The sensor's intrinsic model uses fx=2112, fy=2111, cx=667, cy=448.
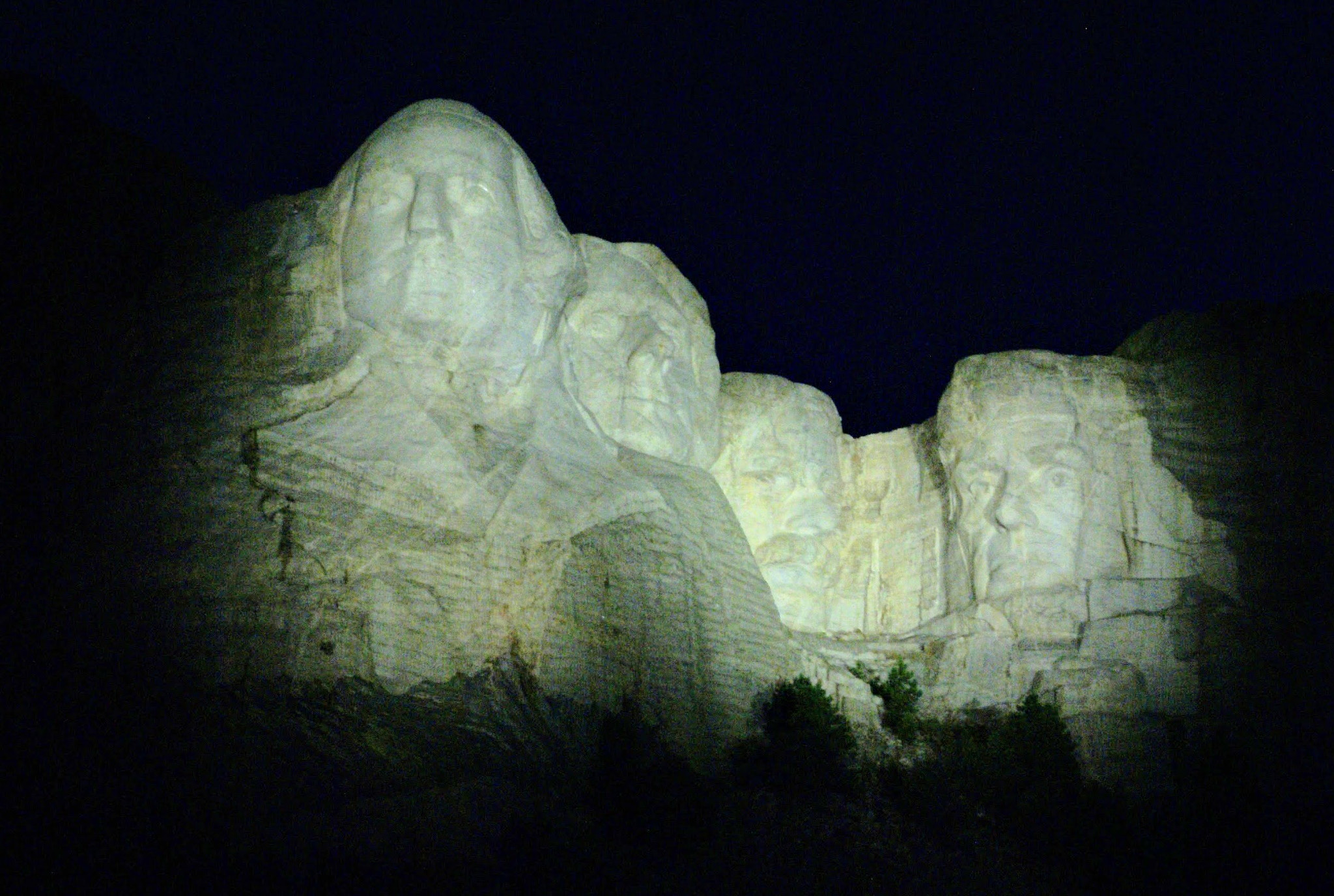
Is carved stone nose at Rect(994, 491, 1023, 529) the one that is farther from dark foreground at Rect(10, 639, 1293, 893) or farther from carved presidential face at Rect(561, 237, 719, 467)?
carved presidential face at Rect(561, 237, 719, 467)

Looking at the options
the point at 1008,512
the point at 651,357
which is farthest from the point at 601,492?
the point at 1008,512

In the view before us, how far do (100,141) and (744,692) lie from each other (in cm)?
1054

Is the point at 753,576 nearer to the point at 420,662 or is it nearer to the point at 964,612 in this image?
the point at 964,612

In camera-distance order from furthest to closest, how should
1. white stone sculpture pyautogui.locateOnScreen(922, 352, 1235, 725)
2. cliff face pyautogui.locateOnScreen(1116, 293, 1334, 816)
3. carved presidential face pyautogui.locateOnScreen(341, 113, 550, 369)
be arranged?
1. white stone sculpture pyautogui.locateOnScreen(922, 352, 1235, 725)
2. cliff face pyautogui.locateOnScreen(1116, 293, 1334, 816)
3. carved presidential face pyautogui.locateOnScreen(341, 113, 550, 369)

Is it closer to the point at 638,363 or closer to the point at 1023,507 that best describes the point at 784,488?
the point at 1023,507

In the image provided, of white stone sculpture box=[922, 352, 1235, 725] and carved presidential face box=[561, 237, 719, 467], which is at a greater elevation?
carved presidential face box=[561, 237, 719, 467]

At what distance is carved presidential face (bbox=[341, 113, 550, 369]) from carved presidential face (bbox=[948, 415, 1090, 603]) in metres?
8.28

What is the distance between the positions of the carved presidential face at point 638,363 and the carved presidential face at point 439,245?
2444 millimetres

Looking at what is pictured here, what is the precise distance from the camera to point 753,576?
90.4 ft

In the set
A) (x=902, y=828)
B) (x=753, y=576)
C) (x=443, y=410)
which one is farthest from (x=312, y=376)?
(x=902, y=828)

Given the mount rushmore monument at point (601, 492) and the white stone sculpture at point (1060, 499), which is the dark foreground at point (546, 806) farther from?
the white stone sculpture at point (1060, 499)

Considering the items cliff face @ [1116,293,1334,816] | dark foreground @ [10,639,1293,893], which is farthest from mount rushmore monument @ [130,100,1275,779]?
dark foreground @ [10,639,1293,893]

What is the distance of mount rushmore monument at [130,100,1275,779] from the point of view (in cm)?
2280

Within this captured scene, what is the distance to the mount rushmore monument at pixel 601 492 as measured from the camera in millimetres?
22797
